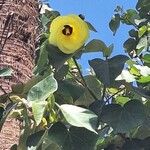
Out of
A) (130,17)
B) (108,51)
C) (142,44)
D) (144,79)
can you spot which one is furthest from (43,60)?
(130,17)

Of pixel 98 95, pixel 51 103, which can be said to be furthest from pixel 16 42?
pixel 51 103

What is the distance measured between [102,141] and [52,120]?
0.63ft

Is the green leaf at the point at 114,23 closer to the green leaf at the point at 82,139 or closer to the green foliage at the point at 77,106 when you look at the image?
the green foliage at the point at 77,106

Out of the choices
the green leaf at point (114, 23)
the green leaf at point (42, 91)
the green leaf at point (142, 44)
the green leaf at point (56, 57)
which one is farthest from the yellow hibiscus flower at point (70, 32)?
the green leaf at point (114, 23)

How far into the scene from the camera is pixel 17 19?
1.55 metres

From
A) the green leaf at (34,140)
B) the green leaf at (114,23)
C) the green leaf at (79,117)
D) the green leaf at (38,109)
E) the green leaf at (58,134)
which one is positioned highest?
the green leaf at (114,23)

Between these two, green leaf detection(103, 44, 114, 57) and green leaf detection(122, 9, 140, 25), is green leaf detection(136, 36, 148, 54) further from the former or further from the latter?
green leaf detection(103, 44, 114, 57)

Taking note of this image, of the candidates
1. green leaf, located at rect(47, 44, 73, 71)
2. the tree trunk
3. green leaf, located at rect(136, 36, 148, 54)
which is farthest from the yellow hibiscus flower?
green leaf, located at rect(136, 36, 148, 54)

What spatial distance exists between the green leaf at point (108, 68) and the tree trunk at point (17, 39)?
37 centimetres

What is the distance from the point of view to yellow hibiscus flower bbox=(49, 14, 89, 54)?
1044 millimetres

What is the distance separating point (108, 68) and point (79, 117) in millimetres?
165

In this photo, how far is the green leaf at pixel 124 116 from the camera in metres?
1.00

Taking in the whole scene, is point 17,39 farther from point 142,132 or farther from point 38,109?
point 38,109

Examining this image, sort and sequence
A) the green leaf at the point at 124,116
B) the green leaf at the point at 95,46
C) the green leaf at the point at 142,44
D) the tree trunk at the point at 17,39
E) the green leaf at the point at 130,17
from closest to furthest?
the green leaf at the point at 124,116 → the green leaf at the point at 95,46 → the tree trunk at the point at 17,39 → the green leaf at the point at 142,44 → the green leaf at the point at 130,17
